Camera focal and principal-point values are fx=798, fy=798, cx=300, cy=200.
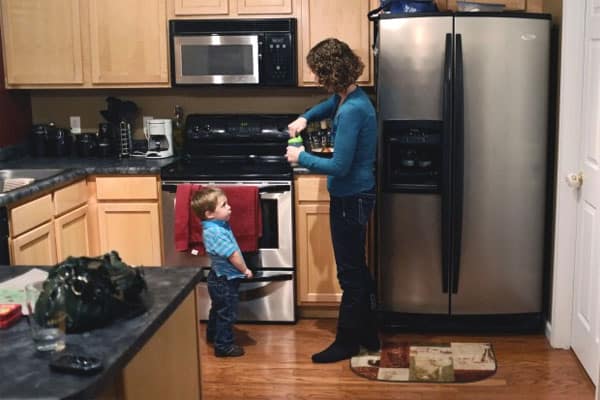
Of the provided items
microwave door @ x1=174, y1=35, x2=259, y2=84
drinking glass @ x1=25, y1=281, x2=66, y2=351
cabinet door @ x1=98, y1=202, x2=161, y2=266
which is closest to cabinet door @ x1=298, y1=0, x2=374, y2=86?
microwave door @ x1=174, y1=35, x2=259, y2=84

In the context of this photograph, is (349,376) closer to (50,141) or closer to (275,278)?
(275,278)

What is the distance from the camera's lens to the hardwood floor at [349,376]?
3.48 meters

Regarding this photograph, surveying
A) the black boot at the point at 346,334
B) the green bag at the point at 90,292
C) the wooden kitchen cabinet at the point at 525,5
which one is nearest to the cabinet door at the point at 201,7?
the wooden kitchen cabinet at the point at 525,5

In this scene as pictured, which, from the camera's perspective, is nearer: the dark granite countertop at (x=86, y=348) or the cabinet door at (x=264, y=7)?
the dark granite countertop at (x=86, y=348)

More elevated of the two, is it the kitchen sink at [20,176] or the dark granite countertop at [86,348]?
the kitchen sink at [20,176]

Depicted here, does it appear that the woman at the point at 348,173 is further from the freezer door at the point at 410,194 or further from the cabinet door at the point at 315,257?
the cabinet door at the point at 315,257

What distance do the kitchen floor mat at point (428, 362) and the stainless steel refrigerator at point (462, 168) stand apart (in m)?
0.25

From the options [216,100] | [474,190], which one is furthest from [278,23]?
[474,190]

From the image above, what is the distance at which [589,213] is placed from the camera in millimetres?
3623

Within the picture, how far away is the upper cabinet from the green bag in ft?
9.13

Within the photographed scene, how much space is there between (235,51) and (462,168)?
56.4 inches

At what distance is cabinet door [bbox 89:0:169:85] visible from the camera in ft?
14.8

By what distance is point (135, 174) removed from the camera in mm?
4320

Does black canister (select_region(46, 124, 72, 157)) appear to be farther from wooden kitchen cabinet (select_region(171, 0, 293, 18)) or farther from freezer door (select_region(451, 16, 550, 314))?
freezer door (select_region(451, 16, 550, 314))
